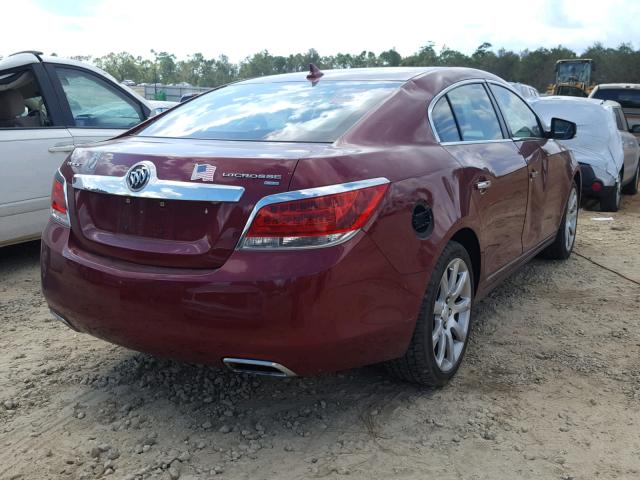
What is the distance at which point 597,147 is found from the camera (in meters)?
8.81

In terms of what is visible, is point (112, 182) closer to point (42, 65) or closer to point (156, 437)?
point (156, 437)

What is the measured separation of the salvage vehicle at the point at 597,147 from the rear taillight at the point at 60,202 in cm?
710

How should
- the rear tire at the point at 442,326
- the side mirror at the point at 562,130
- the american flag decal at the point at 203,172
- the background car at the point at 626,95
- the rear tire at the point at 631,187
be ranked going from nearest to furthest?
the american flag decal at the point at 203,172 → the rear tire at the point at 442,326 → the side mirror at the point at 562,130 → the rear tire at the point at 631,187 → the background car at the point at 626,95

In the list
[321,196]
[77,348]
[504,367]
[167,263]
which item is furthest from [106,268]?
[504,367]

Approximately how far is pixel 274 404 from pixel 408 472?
780mm

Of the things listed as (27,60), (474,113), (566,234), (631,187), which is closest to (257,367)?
(474,113)

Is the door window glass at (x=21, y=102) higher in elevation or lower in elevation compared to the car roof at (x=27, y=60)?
lower

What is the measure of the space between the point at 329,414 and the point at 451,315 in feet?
2.63

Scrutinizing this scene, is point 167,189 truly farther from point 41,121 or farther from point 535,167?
point 41,121

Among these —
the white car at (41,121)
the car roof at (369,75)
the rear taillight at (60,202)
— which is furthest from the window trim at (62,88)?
the rear taillight at (60,202)

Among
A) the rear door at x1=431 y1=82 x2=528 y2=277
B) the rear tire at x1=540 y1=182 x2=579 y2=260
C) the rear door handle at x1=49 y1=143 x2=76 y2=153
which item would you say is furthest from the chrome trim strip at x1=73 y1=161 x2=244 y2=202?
the rear tire at x1=540 y1=182 x2=579 y2=260

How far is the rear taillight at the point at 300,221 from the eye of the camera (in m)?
2.32

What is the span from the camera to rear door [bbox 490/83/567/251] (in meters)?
4.16

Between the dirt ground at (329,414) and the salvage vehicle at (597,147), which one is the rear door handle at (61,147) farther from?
the salvage vehicle at (597,147)
